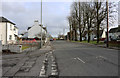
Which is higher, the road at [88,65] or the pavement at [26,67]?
the road at [88,65]

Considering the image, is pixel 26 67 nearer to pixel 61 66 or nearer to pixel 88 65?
pixel 61 66

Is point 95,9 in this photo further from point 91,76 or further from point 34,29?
point 34,29

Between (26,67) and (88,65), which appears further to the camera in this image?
(88,65)

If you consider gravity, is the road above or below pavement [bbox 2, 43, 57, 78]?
above

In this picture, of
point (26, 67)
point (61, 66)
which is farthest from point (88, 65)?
point (26, 67)

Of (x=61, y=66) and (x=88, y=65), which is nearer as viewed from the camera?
(x=61, y=66)

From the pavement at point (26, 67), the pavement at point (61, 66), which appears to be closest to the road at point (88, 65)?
the pavement at point (61, 66)

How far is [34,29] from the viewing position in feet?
253

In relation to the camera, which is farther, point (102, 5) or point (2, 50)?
point (102, 5)

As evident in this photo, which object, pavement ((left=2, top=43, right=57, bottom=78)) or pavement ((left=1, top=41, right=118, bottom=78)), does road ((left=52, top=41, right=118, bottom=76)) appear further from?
pavement ((left=2, top=43, right=57, bottom=78))

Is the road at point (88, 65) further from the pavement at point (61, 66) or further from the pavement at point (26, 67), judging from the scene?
the pavement at point (26, 67)

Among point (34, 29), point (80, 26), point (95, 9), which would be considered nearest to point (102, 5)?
point (95, 9)

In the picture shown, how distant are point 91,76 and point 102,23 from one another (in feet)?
107

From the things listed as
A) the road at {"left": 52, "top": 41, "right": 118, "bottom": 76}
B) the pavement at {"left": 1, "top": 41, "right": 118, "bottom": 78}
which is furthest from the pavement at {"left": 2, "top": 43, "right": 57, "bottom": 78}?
the road at {"left": 52, "top": 41, "right": 118, "bottom": 76}
